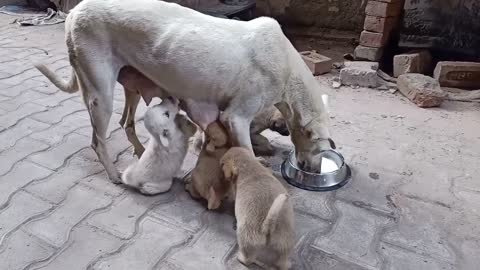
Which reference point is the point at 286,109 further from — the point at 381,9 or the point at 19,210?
the point at 381,9

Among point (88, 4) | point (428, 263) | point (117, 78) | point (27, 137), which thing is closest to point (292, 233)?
point (428, 263)

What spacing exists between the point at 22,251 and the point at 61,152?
985 mm

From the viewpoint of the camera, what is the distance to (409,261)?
7.13 ft

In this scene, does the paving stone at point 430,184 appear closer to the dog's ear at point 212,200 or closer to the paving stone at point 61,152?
the dog's ear at point 212,200

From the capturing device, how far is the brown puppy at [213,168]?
2.36 m

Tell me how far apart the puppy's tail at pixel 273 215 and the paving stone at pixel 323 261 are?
387 mm

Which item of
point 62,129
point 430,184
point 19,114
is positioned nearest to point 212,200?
point 430,184

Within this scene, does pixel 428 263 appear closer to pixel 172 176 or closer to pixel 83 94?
pixel 172 176

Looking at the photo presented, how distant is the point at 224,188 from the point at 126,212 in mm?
588

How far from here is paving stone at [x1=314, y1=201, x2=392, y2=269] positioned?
2.19m

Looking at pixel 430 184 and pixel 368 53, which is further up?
pixel 368 53

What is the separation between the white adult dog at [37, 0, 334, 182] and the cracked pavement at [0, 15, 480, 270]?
49cm

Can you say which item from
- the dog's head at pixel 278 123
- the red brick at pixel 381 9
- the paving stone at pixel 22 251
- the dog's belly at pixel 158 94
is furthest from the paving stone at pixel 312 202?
the red brick at pixel 381 9

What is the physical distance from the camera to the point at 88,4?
92.6 inches
